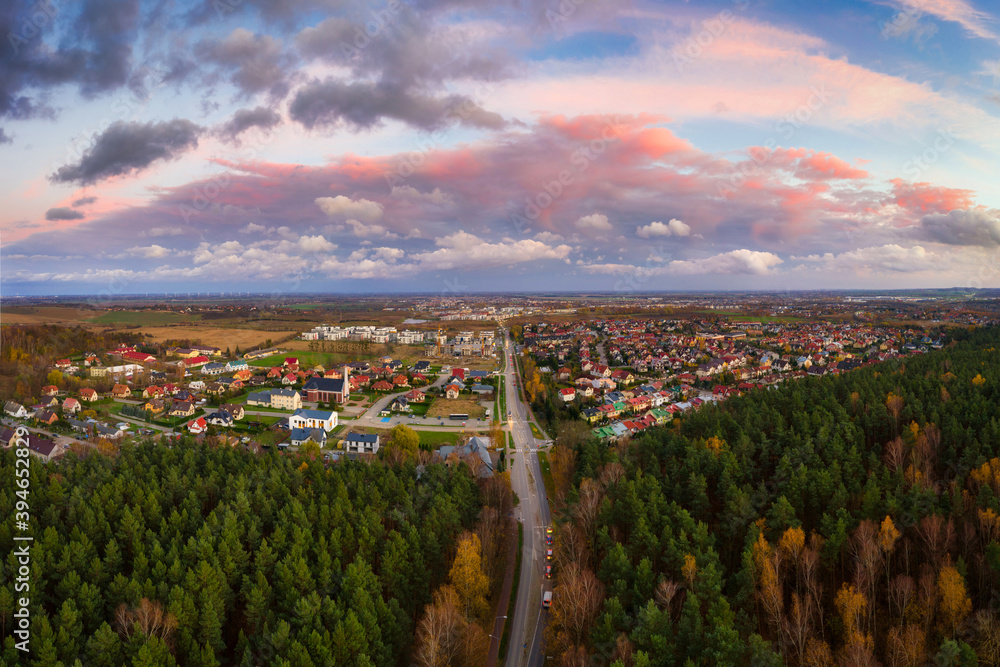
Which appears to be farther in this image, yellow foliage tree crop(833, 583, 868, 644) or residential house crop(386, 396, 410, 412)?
residential house crop(386, 396, 410, 412)

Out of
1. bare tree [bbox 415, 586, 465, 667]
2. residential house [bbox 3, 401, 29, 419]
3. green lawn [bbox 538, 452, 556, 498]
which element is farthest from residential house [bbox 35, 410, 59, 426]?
bare tree [bbox 415, 586, 465, 667]

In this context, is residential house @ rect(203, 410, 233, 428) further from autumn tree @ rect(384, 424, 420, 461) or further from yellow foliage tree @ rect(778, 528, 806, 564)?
yellow foliage tree @ rect(778, 528, 806, 564)

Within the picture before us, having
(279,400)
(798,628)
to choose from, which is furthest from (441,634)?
(279,400)

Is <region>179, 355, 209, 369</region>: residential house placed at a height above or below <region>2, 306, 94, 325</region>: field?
below

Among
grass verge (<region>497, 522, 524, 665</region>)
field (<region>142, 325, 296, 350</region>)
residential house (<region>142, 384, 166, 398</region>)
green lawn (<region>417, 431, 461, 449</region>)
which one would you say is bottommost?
grass verge (<region>497, 522, 524, 665</region>)

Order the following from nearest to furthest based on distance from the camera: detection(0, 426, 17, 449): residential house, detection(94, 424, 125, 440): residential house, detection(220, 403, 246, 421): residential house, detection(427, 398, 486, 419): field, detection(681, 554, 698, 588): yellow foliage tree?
detection(681, 554, 698, 588): yellow foliage tree < detection(0, 426, 17, 449): residential house < detection(94, 424, 125, 440): residential house < detection(220, 403, 246, 421): residential house < detection(427, 398, 486, 419): field

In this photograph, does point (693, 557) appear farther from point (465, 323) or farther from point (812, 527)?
point (465, 323)
